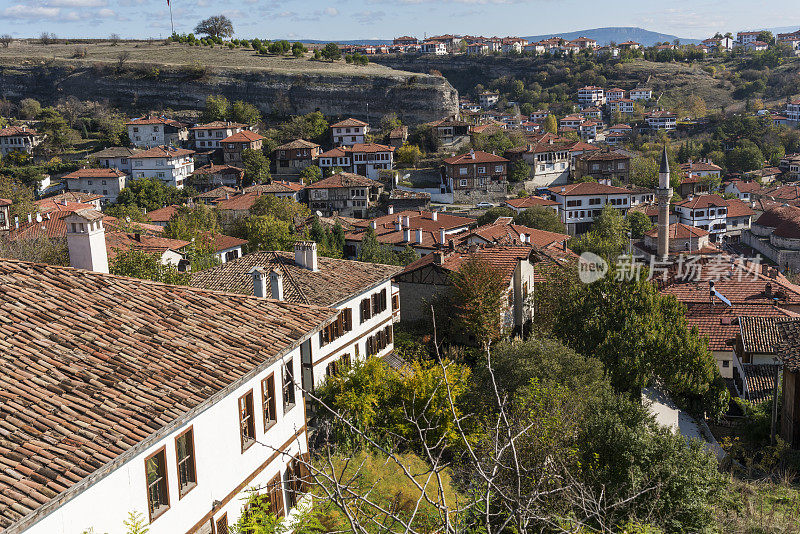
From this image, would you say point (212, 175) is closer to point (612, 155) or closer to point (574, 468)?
point (612, 155)

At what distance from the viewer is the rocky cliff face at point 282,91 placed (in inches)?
3504

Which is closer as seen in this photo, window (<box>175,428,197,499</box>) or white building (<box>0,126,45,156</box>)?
window (<box>175,428,197,499</box>)

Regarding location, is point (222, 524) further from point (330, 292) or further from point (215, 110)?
point (215, 110)

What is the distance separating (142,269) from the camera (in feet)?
76.7

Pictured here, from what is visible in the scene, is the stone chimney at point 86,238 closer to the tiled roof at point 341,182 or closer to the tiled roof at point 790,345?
the tiled roof at point 790,345

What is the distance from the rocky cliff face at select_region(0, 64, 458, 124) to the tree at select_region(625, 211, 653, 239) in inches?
1372

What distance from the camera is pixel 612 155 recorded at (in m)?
72.3

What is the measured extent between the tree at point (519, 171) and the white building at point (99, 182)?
116 feet

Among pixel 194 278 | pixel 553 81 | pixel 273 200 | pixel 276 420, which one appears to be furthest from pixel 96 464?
pixel 553 81

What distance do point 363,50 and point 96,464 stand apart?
145m

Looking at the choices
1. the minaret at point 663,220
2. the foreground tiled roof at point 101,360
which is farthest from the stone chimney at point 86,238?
the minaret at point 663,220

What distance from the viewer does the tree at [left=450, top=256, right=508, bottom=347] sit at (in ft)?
78.5

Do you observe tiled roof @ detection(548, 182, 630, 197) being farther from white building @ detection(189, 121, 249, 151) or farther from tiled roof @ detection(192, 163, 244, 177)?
white building @ detection(189, 121, 249, 151)

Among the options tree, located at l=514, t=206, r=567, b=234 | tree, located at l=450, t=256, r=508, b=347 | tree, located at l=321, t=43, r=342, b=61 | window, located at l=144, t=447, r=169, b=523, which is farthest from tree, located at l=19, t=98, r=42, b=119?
window, located at l=144, t=447, r=169, b=523
